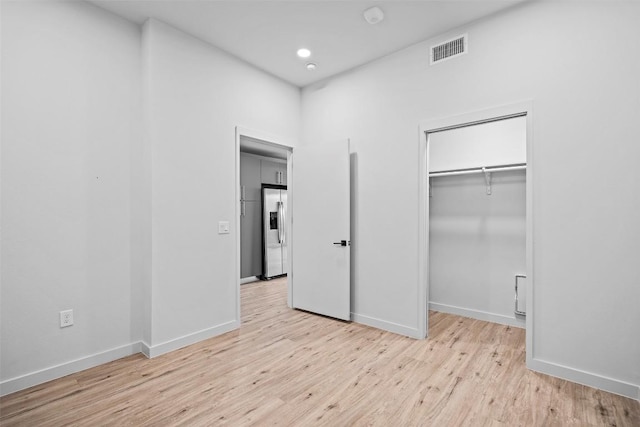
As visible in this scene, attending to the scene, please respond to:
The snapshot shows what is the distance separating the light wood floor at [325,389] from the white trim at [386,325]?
0.10 m

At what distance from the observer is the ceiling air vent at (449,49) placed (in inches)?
111

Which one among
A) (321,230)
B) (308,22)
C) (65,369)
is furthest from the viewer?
(321,230)

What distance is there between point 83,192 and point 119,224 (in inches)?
14.5

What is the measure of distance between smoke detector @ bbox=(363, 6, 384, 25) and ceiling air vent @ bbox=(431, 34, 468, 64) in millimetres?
657

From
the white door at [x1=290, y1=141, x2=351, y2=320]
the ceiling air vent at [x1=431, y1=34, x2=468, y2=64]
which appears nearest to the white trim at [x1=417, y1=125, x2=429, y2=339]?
the ceiling air vent at [x1=431, y1=34, x2=468, y2=64]

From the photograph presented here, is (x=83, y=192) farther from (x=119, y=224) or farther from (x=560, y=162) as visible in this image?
(x=560, y=162)

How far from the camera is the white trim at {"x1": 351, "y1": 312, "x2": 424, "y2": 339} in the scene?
10.2 feet

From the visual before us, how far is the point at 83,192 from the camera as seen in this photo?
2455 millimetres

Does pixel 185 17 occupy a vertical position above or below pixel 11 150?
above

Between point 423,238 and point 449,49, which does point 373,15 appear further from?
point 423,238

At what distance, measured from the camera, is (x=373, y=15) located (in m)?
2.64

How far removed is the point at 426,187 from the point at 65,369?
11.1ft

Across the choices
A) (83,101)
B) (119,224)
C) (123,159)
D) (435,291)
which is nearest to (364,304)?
(435,291)

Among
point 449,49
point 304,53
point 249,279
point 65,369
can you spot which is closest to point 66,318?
point 65,369
